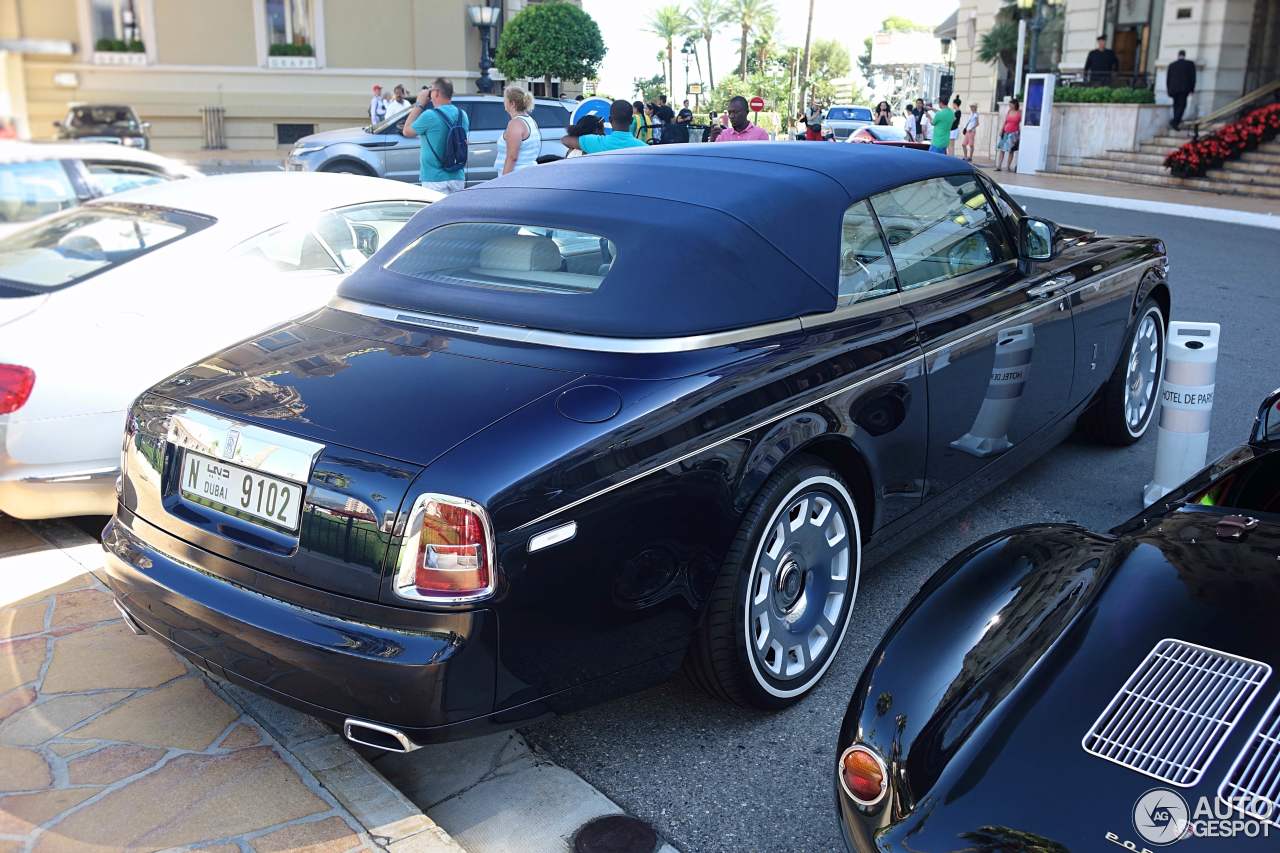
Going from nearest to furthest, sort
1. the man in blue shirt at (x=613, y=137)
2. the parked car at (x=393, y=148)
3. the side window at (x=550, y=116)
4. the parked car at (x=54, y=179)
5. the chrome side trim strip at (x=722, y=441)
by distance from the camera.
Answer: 1. the chrome side trim strip at (x=722, y=441)
2. the parked car at (x=54, y=179)
3. the man in blue shirt at (x=613, y=137)
4. the parked car at (x=393, y=148)
5. the side window at (x=550, y=116)

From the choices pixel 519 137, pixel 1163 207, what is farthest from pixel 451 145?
pixel 1163 207

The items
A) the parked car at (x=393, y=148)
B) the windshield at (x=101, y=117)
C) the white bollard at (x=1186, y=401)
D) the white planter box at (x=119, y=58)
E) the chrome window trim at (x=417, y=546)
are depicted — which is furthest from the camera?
the white planter box at (x=119, y=58)

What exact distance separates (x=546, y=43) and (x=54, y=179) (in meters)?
27.1

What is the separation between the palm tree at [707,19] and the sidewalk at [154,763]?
8889 cm

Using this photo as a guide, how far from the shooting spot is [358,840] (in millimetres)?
2844

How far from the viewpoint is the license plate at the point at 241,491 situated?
293cm

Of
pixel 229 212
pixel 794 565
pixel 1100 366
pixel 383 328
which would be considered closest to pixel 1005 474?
pixel 1100 366

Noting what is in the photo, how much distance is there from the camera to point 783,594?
3.56 meters

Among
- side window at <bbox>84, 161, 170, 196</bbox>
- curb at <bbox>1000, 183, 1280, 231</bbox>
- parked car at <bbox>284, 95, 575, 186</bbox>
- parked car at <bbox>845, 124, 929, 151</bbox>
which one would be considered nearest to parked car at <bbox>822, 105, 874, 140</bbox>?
parked car at <bbox>845, 124, 929, 151</bbox>

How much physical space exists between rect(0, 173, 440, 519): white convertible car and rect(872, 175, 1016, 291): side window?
265cm

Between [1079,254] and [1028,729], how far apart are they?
3.55 metres

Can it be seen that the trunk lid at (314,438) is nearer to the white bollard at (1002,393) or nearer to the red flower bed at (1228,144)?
the white bollard at (1002,393)

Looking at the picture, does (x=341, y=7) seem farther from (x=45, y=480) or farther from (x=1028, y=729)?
(x=1028, y=729)

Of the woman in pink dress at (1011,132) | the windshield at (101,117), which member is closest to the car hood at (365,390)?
the windshield at (101,117)
